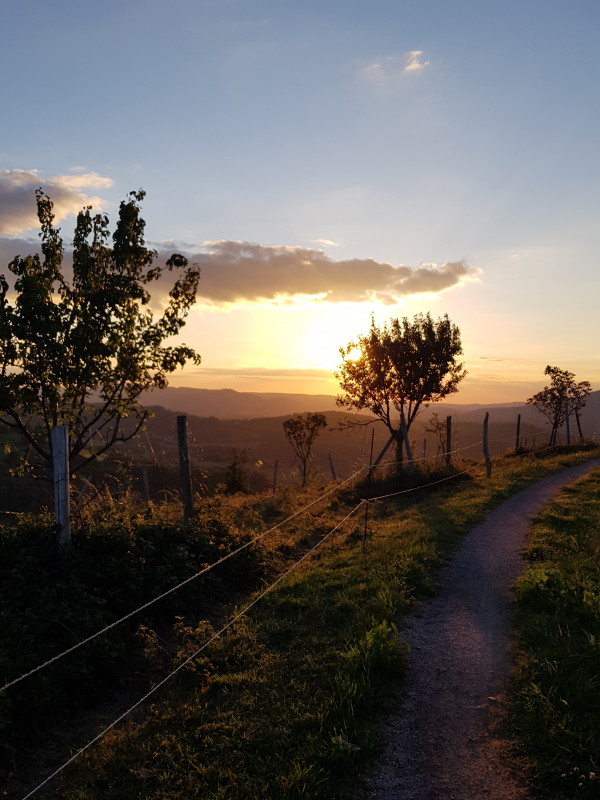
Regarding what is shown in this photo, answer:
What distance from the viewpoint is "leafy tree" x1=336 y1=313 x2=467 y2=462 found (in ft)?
84.7

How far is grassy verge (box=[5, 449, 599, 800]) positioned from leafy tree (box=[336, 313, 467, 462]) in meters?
16.8

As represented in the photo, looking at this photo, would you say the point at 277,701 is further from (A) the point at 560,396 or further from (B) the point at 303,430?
(A) the point at 560,396

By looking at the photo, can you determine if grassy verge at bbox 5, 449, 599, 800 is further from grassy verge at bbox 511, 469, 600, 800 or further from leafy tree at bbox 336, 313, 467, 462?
leafy tree at bbox 336, 313, 467, 462

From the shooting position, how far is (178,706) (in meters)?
5.69

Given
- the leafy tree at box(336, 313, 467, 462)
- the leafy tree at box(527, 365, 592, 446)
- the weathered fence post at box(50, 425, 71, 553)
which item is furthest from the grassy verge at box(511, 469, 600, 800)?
the leafy tree at box(527, 365, 592, 446)

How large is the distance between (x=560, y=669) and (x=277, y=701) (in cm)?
337

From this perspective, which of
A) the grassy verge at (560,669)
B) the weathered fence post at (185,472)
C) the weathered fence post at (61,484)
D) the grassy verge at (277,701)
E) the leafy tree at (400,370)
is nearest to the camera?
the grassy verge at (560,669)

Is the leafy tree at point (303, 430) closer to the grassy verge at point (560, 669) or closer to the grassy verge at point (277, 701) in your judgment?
the grassy verge at point (277, 701)

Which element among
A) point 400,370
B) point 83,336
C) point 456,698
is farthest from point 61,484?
point 400,370

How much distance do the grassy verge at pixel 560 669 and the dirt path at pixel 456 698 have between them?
0.85ft

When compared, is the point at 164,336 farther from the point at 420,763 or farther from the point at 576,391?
the point at 576,391

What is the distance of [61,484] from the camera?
25.5 feet

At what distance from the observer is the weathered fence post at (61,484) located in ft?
25.3

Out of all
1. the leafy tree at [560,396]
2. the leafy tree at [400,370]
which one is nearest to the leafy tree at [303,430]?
the leafy tree at [400,370]
